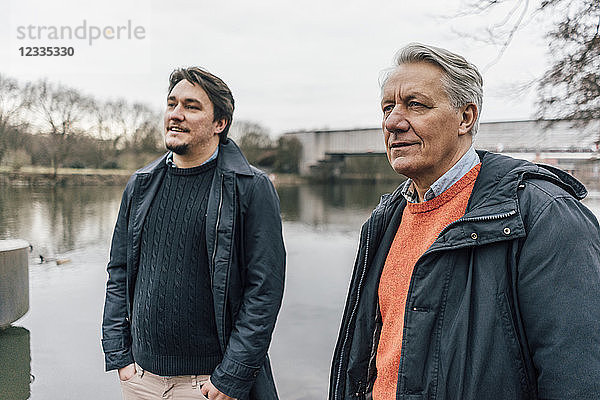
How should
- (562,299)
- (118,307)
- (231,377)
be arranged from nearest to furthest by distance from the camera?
(562,299), (231,377), (118,307)

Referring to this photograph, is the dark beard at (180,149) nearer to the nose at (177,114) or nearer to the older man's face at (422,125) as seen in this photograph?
the nose at (177,114)

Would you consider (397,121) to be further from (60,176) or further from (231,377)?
(60,176)

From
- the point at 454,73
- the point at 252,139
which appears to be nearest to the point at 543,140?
the point at 454,73

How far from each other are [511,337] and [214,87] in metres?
1.80

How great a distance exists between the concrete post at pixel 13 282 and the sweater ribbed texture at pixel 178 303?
3.74 m

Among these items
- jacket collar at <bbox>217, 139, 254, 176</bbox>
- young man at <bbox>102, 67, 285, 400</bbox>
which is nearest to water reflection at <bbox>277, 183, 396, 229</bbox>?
jacket collar at <bbox>217, 139, 254, 176</bbox>

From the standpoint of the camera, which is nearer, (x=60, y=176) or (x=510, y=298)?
(x=510, y=298)

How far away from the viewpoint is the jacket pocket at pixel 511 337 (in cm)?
129

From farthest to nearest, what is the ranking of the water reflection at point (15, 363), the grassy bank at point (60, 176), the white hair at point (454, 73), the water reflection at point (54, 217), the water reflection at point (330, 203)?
the water reflection at point (330, 203), the grassy bank at point (60, 176), the water reflection at point (54, 217), the water reflection at point (15, 363), the white hair at point (454, 73)

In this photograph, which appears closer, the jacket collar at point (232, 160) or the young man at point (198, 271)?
the young man at point (198, 271)

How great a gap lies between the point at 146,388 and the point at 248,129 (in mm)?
32303

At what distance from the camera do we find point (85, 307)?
7.59 m

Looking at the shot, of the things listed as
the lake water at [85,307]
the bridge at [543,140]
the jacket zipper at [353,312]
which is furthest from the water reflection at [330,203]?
the jacket zipper at [353,312]

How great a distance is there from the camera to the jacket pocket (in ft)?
4.24
